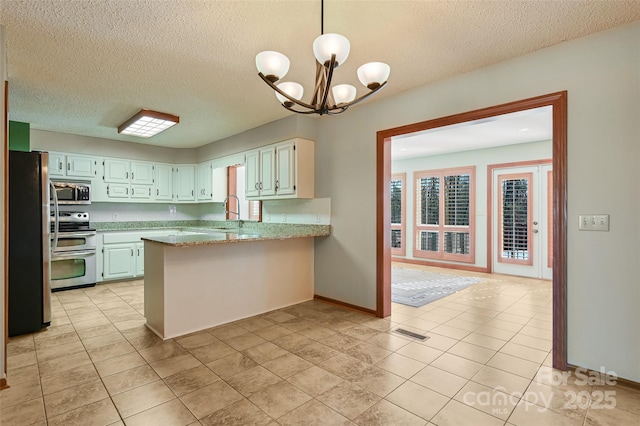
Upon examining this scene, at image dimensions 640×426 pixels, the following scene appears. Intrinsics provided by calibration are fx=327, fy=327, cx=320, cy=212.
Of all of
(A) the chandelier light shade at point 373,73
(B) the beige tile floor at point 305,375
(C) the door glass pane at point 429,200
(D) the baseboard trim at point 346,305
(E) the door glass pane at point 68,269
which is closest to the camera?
(B) the beige tile floor at point 305,375

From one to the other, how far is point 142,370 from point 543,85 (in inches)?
151

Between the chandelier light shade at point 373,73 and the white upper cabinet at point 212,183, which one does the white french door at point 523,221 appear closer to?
the chandelier light shade at point 373,73

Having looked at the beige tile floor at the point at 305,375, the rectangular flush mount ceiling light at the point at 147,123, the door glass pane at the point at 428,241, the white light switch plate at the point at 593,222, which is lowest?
the beige tile floor at the point at 305,375

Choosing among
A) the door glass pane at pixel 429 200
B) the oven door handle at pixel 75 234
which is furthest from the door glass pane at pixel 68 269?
the door glass pane at pixel 429 200

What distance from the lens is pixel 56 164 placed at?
5145 millimetres

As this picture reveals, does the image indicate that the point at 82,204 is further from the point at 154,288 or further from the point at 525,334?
the point at 525,334

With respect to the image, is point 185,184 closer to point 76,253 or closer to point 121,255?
point 121,255

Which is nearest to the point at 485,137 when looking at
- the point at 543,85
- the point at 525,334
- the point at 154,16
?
the point at 543,85

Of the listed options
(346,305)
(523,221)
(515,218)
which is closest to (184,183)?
(346,305)

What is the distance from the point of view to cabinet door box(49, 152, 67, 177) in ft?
16.7

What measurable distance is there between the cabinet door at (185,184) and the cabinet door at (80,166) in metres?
1.42

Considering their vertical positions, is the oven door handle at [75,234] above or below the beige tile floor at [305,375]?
above

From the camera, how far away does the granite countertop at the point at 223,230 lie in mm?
3223

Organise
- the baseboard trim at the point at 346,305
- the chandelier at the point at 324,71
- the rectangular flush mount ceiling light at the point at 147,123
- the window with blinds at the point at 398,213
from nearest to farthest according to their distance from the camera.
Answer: the chandelier at the point at 324,71 < the baseboard trim at the point at 346,305 < the rectangular flush mount ceiling light at the point at 147,123 < the window with blinds at the point at 398,213
